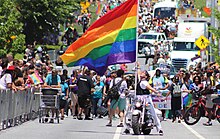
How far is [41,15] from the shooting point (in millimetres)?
64750

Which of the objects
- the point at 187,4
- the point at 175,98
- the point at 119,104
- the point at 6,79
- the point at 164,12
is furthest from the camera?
the point at 164,12

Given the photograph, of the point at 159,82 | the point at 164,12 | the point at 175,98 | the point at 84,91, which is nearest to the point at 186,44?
the point at 159,82

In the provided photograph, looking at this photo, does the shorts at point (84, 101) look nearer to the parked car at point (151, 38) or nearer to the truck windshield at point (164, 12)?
the parked car at point (151, 38)

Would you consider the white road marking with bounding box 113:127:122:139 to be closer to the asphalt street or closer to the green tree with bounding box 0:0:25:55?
the asphalt street

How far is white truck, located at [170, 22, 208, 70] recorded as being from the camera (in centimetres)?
5731

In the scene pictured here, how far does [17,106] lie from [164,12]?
62611 millimetres

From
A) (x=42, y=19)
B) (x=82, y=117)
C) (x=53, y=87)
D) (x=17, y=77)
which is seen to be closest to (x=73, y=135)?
(x=17, y=77)

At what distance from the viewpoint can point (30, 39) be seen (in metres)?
66.4

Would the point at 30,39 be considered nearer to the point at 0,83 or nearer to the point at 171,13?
the point at 171,13

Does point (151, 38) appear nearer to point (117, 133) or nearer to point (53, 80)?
point (53, 80)

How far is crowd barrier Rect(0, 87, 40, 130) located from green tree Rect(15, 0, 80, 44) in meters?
34.2

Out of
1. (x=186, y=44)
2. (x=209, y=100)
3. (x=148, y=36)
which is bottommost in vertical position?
(x=209, y=100)

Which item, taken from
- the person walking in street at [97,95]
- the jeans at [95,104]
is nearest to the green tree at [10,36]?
the person walking in street at [97,95]

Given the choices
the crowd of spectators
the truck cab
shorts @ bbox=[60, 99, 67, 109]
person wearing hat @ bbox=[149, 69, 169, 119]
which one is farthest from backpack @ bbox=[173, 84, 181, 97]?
the crowd of spectators
